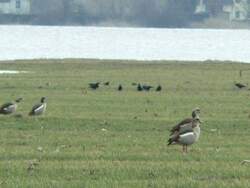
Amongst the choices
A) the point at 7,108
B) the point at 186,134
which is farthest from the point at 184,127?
the point at 7,108

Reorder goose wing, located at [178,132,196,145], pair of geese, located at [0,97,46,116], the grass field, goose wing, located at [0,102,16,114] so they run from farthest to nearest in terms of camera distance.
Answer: goose wing, located at [0,102,16,114] → pair of geese, located at [0,97,46,116] → goose wing, located at [178,132,196,145] → the grass field

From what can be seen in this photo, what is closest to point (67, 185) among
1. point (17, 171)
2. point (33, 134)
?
point (17, 171)

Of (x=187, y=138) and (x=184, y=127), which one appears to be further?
(x=184, y=127)

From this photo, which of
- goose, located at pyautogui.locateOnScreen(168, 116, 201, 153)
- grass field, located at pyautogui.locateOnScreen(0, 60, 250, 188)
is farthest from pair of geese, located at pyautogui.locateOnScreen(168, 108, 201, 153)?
grass field, located at pyautogui.locateOnScreen(0, 60, 250, 188)

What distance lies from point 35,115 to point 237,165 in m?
10.5

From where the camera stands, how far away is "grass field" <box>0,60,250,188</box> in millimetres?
20203

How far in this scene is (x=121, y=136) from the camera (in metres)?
27.0

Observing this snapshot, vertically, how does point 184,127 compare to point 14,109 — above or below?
below

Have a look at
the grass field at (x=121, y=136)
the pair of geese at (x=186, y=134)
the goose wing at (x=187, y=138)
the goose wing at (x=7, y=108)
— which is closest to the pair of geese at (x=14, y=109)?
the goose wing at (x=7, y=108)

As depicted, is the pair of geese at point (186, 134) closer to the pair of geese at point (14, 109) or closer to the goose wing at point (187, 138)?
the goose wing at point (187, 138)

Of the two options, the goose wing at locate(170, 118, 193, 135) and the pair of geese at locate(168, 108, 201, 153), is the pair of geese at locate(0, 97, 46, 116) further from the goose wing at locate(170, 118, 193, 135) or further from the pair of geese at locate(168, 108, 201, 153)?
the pair of geese at locate(168, 108, 201, 153)

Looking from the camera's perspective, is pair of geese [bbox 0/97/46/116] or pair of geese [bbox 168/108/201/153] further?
pair of geese [bbox 0/97/46/116]

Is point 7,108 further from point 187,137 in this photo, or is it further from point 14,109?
point 187,137

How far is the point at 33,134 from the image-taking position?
27109 mm
